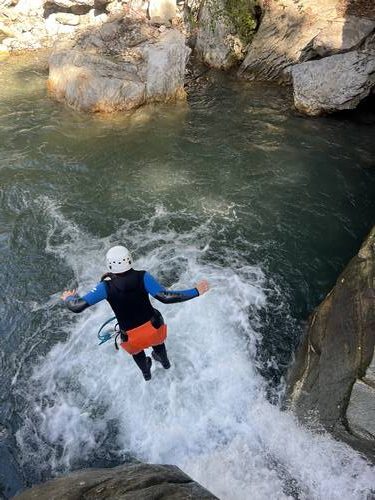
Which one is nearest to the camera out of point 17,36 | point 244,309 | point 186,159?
point 244,309

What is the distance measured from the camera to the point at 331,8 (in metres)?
12.3

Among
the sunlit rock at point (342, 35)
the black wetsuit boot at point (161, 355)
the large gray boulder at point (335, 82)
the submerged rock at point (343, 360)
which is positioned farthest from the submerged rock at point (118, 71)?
the submerged rock at point (343, 360)

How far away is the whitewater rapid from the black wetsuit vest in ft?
4.70

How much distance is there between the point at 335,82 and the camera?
10.8 metres

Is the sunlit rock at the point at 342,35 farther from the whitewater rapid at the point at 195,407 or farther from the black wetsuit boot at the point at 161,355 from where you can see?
the black wetsuit boot at the point at 161,355

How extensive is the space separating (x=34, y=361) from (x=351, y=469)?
4.43m

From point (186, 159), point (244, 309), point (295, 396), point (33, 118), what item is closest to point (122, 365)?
point (244, 309)

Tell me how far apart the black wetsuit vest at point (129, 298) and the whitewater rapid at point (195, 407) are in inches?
56.4

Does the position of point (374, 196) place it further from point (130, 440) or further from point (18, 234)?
point (18, 234)

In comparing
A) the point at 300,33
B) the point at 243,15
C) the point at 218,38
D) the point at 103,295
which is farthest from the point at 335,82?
the point at 103,295

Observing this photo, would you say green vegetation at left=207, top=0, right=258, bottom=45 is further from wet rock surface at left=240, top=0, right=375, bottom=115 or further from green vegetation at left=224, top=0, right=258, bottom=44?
wet rock surface at left=240, top=0, right=375, bottom=115

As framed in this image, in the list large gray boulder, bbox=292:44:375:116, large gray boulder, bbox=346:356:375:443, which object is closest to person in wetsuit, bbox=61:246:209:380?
large gray boulder, bbox=346:356:375:443

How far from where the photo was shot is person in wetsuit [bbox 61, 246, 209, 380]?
4.64 meters

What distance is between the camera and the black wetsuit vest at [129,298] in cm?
471
